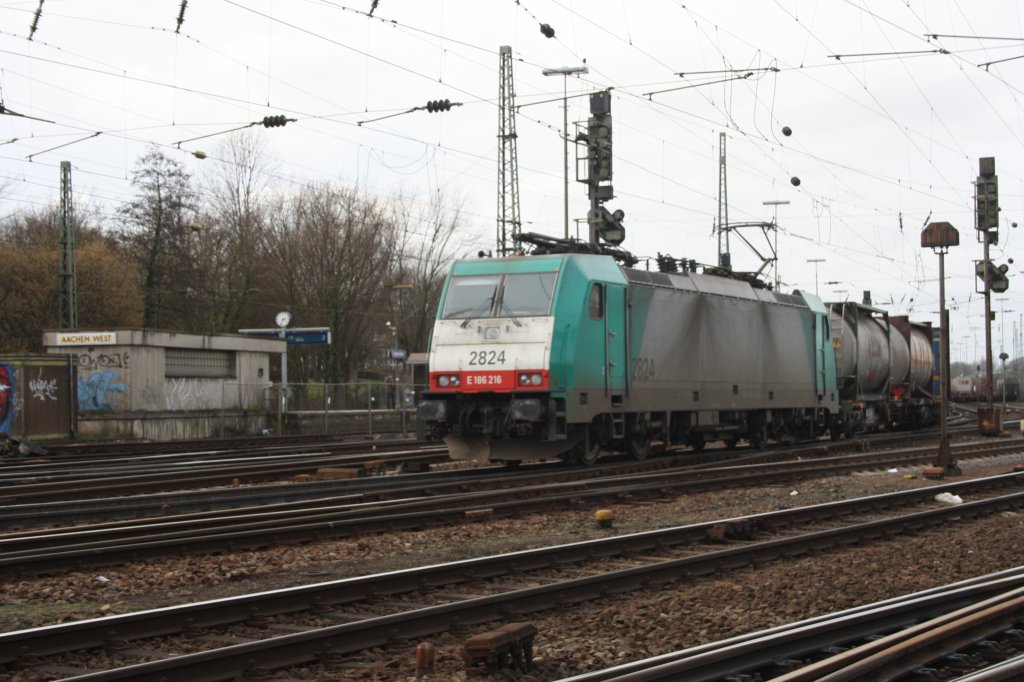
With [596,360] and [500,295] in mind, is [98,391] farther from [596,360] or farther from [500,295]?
[596,360]

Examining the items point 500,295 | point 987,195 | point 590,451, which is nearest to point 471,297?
point 500,295

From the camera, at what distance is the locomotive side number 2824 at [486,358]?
17.5 meters

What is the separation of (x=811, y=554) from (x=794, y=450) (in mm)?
13345

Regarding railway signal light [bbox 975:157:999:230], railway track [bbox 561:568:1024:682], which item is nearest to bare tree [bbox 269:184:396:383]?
railway signal light [bbox 975:157:999:230]

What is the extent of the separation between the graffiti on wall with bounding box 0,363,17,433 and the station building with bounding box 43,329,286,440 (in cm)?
297

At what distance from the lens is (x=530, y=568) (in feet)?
30.5

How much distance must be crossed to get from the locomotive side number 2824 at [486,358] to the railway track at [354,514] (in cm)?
→ 185

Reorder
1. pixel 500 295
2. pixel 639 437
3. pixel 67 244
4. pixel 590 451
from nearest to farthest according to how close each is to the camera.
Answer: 1. pixel 500 295
2. pixel 590 451
3. pixel 639 437
4. pixel 67 244

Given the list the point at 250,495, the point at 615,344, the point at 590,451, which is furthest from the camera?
the point at 590,451

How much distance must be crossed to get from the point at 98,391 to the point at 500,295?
64.1ft

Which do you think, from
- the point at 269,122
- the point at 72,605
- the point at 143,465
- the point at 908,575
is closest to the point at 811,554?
the point at 908,575

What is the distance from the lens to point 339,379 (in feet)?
168

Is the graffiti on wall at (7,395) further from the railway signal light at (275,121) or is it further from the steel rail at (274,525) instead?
the steel rail at (274,525)

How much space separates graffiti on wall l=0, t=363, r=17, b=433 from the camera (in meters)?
28.8
